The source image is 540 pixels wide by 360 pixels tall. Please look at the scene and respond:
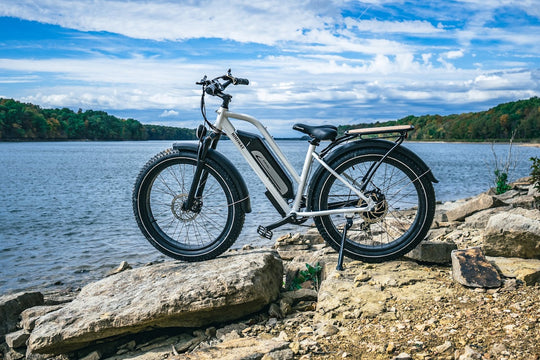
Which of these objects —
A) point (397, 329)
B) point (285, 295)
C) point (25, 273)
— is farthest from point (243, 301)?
point (25, 273)

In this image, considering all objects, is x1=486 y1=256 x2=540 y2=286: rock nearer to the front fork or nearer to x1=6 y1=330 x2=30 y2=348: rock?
the front fork

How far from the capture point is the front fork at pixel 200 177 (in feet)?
17.5

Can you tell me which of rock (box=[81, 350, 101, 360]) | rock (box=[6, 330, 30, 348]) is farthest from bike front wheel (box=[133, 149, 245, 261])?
rock (box=[6, 330, 30, 348])

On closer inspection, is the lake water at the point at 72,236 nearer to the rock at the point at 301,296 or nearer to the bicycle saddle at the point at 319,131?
the rock at the point at 301,296

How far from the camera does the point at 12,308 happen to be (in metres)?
6.17

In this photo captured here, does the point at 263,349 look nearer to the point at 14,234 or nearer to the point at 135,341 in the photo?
the point at 135,341

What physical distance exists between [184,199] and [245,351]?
7.42 feet

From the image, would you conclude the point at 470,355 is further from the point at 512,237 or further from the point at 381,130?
the point at 381,130

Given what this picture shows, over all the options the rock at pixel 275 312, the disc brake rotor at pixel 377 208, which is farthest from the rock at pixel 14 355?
the disc brake rotor at pixel 377 208

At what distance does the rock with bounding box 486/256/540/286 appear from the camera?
4.46 meters

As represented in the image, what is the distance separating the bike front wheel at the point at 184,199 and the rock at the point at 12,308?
7.06 ft

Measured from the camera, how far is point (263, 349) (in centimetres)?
362

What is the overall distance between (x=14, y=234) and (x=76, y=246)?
2976mm

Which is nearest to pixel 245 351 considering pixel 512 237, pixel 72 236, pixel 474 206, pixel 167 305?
pixel 167 305
